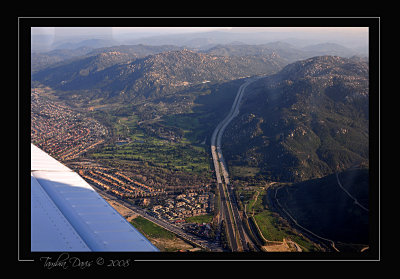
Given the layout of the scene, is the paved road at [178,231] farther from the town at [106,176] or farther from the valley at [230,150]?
the town at [106,176]

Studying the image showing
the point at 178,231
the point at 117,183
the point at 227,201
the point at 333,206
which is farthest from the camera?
the point at 117,183

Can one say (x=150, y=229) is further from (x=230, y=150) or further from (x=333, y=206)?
(x=230, y=150)

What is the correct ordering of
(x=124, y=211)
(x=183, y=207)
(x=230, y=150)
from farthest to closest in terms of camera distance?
(x=230, y=150) < (x=183, y=207) < (x=124, y=211)

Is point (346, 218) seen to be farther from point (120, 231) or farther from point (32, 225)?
point (32, 225)

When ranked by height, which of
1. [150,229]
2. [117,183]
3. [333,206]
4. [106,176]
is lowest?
[150,229]

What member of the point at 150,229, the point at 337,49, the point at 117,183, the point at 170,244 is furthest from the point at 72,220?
the point at 337,49

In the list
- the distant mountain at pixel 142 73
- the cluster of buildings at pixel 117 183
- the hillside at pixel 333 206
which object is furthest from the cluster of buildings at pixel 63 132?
the hillside at pixel 333 206

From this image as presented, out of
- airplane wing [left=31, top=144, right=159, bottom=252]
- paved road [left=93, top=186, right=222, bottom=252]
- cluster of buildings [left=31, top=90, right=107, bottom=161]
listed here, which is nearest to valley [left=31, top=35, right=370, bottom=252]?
paved road [left=93, top=186, right=222, bottom=252]
